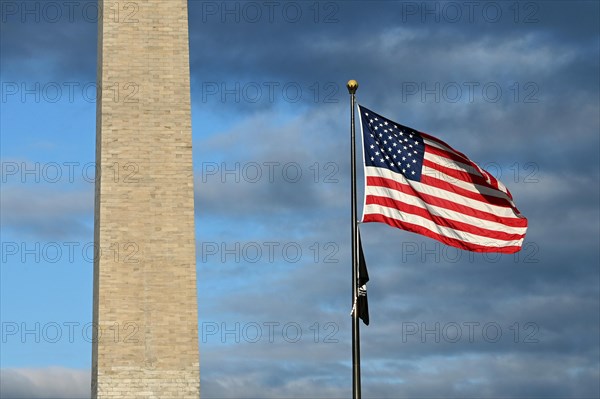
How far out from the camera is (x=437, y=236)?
2250 cm

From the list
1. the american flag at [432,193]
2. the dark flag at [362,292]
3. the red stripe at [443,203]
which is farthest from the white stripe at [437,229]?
the dark flag at [362,292]

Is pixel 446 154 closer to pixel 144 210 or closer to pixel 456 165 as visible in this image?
pixel 456 165

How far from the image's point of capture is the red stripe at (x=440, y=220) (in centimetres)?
2198

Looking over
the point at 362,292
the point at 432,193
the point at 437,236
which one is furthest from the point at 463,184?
the point at 362,292

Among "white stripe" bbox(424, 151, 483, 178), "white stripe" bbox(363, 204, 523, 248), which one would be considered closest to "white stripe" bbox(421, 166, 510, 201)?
"white stripe" bbox(424, 151, 483, 178)

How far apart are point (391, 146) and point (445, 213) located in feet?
5.35

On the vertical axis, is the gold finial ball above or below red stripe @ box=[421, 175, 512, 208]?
above

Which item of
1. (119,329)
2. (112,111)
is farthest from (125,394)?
(112,111)

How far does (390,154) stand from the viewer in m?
22.4

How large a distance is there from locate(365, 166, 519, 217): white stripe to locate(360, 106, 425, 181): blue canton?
3.8 inches

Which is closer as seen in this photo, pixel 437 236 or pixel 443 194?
pixel 437 236

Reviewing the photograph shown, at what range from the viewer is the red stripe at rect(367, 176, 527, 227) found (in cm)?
2216

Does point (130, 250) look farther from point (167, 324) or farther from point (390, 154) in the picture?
point (390, 154)

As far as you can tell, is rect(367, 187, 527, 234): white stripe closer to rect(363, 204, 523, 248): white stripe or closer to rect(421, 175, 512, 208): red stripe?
rect(363, 204, 523, 248): white stripe
